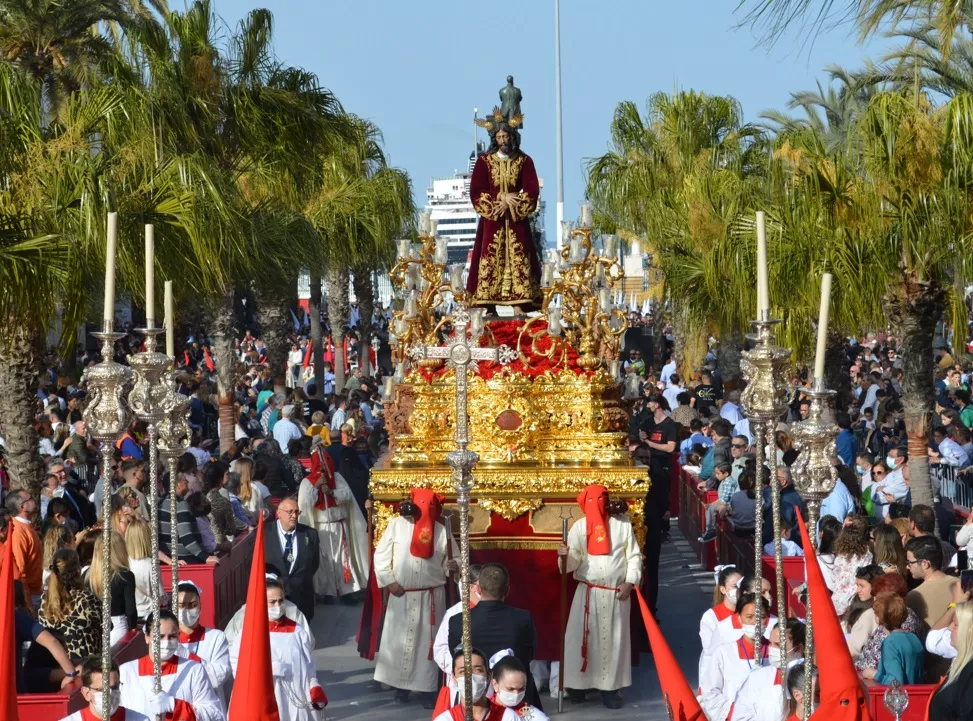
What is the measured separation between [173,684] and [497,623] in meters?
2.12

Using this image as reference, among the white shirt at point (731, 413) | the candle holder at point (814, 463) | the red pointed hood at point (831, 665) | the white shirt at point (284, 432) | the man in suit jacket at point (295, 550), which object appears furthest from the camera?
the white shirt at point (731, 413)

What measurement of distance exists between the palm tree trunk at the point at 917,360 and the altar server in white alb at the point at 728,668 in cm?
584

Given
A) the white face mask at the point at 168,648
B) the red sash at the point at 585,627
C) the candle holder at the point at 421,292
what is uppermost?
the candle holder at the point at 421,292

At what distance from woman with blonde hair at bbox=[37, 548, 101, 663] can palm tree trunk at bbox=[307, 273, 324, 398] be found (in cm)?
1799

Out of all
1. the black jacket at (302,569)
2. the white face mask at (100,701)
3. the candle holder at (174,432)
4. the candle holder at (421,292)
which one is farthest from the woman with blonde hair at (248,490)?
the white face mask at (100,701)

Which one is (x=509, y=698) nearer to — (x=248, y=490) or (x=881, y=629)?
(x=881, y=629)

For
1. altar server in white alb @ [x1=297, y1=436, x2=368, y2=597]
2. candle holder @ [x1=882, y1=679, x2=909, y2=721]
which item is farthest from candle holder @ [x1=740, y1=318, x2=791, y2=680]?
altar server in white alb @ [x1=297, y1=436, x2=368, y2=597]

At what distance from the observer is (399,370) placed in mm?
14227

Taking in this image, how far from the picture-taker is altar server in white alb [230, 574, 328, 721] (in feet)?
31.6

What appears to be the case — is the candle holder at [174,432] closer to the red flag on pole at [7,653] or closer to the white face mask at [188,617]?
the white face mask at [188,617]

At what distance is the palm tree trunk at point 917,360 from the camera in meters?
14.3

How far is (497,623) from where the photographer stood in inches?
382

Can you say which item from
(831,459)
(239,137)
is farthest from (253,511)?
(831,459)

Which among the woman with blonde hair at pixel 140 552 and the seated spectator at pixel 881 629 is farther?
the woman with blonde hair at pixel 140 552
